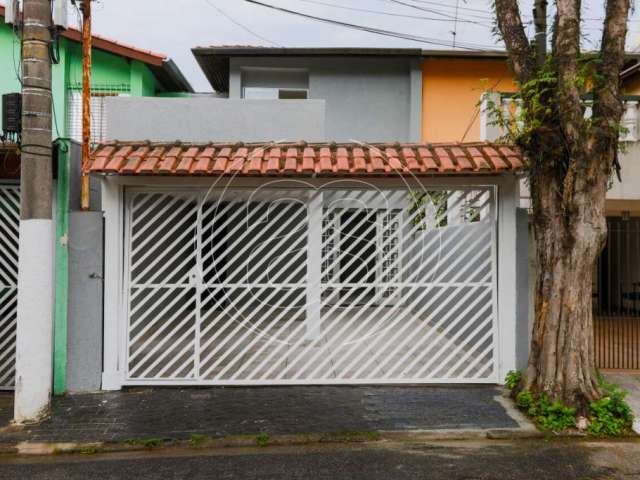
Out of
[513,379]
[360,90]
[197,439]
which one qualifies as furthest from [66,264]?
[360,90]

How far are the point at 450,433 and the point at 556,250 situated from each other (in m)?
2.07

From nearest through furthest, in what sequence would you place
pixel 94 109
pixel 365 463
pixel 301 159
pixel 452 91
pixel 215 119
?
pixel 365 463
pixel 301 159
pixel 215 119
pixel 94 109
pixel 452 91

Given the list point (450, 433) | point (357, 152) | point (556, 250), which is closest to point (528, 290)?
point (556, 250)

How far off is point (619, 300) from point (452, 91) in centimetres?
737

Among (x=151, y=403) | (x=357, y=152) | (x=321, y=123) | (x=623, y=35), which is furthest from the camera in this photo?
(x=321, y=123)

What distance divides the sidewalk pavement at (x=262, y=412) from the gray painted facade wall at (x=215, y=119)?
12.9 ft

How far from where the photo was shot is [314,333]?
8445 millimetres

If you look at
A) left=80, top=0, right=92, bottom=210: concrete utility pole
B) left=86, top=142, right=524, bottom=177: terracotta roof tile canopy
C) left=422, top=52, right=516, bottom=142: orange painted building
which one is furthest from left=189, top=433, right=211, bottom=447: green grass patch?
left=422, top=52, right=516, bottom=142: orange painted building

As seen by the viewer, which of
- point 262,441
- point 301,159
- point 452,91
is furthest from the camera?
point 452,91

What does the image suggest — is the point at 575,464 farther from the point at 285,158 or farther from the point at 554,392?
the point at 285,158

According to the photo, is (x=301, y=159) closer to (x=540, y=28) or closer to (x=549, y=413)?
(x=540, y=28)

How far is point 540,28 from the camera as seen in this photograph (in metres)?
5.48

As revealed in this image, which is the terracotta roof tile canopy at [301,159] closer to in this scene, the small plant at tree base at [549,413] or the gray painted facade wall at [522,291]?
the gray painted facade wall at [522,291]

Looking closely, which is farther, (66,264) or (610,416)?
(66,264)
